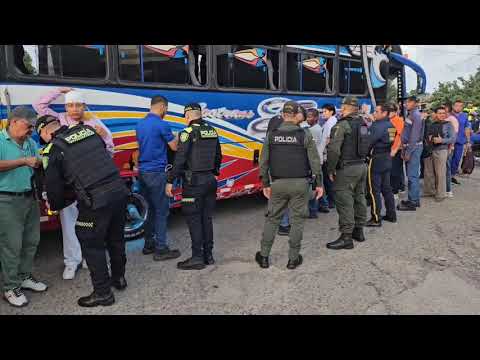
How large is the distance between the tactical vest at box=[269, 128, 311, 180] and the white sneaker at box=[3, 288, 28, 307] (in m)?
2.80

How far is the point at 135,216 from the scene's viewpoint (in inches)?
210

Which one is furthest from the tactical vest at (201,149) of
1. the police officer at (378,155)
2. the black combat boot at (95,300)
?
the police officer at (378,155)

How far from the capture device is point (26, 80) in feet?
13.7

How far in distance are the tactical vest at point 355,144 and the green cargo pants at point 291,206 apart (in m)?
1.04

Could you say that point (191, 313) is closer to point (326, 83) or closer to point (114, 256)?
point (114, 256)

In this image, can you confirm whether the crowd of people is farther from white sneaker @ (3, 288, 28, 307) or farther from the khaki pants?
the khaki pants

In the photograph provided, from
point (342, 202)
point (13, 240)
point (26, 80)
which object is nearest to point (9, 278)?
point (13, 240)

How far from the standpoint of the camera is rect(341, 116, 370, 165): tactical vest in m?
5.14

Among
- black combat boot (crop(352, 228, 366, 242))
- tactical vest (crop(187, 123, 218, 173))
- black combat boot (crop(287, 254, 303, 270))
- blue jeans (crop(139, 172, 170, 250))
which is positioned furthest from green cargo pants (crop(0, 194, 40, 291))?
black combat boot (crop(352, 228, 366, 242))

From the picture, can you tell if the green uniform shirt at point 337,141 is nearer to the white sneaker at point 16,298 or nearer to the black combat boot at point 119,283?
the black combat boot at point 119,283

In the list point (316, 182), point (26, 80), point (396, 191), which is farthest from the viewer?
point (396, 191)

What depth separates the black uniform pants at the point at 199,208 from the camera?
4418 millimetres

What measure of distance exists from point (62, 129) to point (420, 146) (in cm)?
638

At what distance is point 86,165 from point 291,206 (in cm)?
223
